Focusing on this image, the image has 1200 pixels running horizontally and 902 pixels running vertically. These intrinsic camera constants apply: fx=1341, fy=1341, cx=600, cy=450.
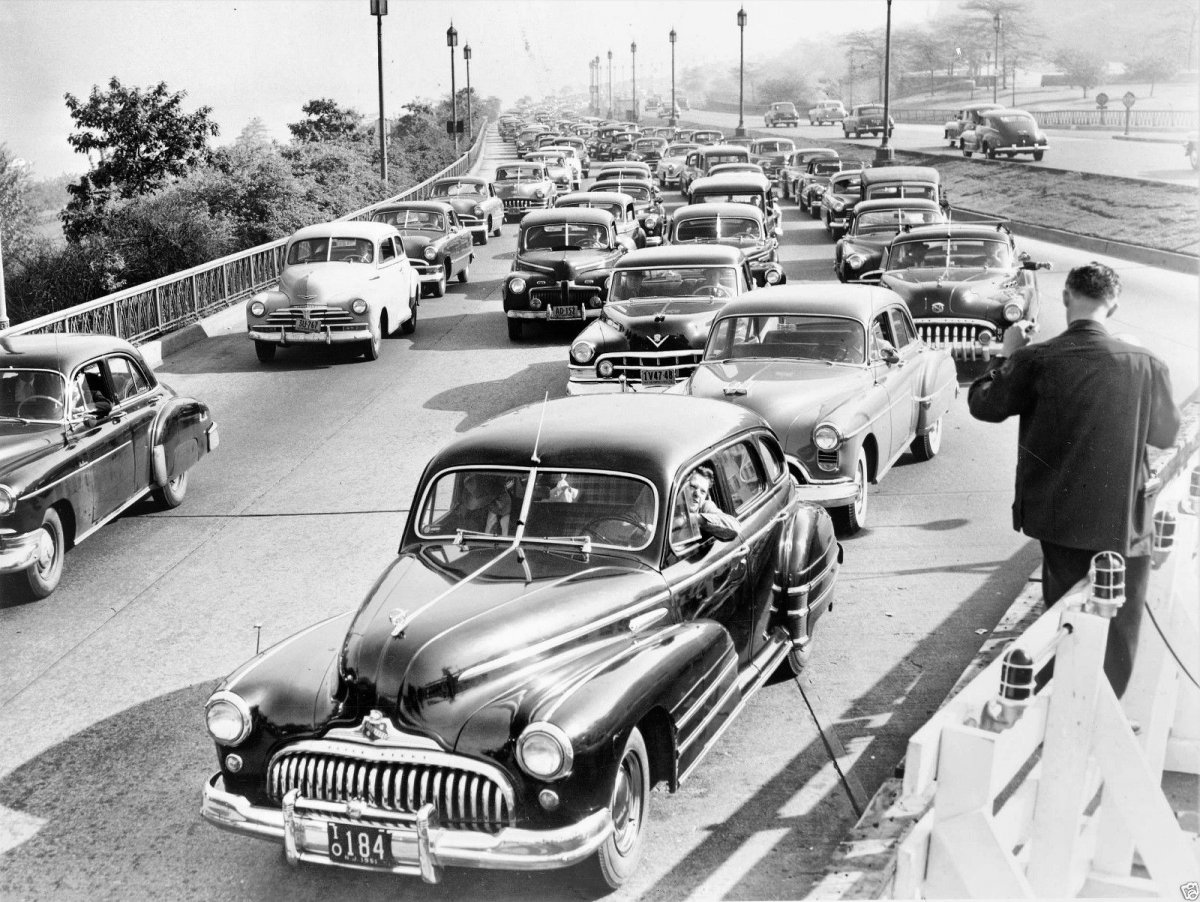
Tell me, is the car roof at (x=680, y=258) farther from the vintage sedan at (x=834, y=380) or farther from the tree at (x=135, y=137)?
the tree at (x=135, y=137)

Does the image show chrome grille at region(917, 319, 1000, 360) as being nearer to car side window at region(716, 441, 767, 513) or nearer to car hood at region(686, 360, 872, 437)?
car hood at region(686, 360, 872, 437)

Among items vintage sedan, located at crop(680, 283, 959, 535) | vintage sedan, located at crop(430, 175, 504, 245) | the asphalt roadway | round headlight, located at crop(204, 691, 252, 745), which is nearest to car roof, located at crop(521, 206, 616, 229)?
the asphalt roadway

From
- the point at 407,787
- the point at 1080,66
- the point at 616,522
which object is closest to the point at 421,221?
the point at 616,522

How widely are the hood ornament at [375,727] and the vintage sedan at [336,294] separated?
12.7 meters

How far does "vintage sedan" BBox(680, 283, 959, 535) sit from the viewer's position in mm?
9336

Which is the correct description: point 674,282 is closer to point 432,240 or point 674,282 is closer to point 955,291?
point 955,291

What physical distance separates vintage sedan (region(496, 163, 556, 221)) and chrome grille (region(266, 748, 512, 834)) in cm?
3243

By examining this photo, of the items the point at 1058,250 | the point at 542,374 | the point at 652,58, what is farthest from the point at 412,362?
the point at 652,58

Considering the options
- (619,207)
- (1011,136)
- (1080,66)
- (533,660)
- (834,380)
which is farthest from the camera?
(1080,66)

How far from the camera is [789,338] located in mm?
10648

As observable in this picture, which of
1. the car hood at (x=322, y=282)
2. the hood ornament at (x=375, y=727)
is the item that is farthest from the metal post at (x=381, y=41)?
the hood ornament at (x=375, y=727)

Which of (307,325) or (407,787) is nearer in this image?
(407,787)

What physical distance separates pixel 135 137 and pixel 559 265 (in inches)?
967

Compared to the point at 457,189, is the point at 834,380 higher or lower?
lower
